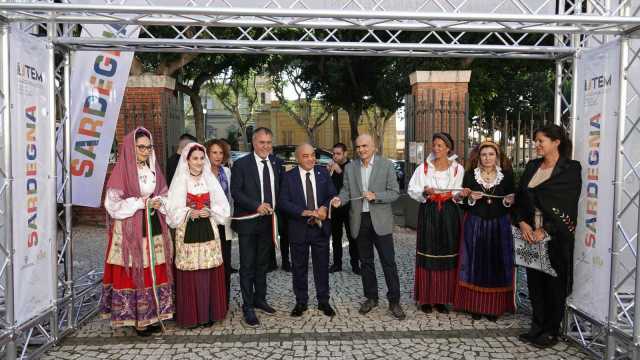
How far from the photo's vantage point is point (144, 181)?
4.59m

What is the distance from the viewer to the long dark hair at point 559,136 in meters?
4.31

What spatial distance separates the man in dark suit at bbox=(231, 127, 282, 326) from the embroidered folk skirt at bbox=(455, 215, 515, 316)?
1.98 meters

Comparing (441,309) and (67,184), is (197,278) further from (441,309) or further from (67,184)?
(441,309)

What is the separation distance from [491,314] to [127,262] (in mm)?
3465

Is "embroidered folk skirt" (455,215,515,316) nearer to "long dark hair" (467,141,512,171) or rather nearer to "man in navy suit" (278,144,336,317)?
"long dark hair" (467,141,512,171)

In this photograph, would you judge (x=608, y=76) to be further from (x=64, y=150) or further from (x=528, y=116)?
(x=528, y=116)

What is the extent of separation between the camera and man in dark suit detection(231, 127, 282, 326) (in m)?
4.96

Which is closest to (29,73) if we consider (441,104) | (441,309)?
(441,309)

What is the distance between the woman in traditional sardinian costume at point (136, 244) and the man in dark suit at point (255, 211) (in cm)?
73

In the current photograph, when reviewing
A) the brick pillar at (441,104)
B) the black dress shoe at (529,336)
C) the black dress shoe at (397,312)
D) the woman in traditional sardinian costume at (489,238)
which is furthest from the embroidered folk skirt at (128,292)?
the brick pillar at (441,104)

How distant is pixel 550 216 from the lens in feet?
13.7

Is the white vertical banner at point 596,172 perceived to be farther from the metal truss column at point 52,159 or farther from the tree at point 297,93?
the tree at point 297,93

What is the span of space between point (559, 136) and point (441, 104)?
539cm

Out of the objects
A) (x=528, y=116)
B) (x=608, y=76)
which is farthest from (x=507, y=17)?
(x=528, y=116)
